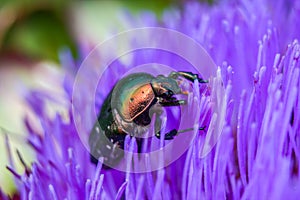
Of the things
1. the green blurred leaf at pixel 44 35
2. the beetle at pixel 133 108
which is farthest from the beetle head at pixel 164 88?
the green blurred leaf at pixel 44 35

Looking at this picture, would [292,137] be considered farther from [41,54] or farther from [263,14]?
[41,54]

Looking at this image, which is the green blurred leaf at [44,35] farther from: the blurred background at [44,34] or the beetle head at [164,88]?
the beetle head at [164,88]

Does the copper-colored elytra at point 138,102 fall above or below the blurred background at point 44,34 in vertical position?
below

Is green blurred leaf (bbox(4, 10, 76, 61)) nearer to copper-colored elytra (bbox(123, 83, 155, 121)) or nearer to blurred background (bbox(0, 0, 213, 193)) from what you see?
blurred background (bbox(0, 0, 213, 193))

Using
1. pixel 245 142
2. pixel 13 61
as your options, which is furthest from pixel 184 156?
pixel 13 61

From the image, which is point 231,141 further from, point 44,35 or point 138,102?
point 44,35

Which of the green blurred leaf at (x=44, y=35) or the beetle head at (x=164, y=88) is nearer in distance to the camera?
the beetle head at (x=164, y=88)

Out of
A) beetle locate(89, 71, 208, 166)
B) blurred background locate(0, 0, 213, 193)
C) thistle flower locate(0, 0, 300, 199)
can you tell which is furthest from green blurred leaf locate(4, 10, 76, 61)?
beetle locate(89, 71, 208, 166)
